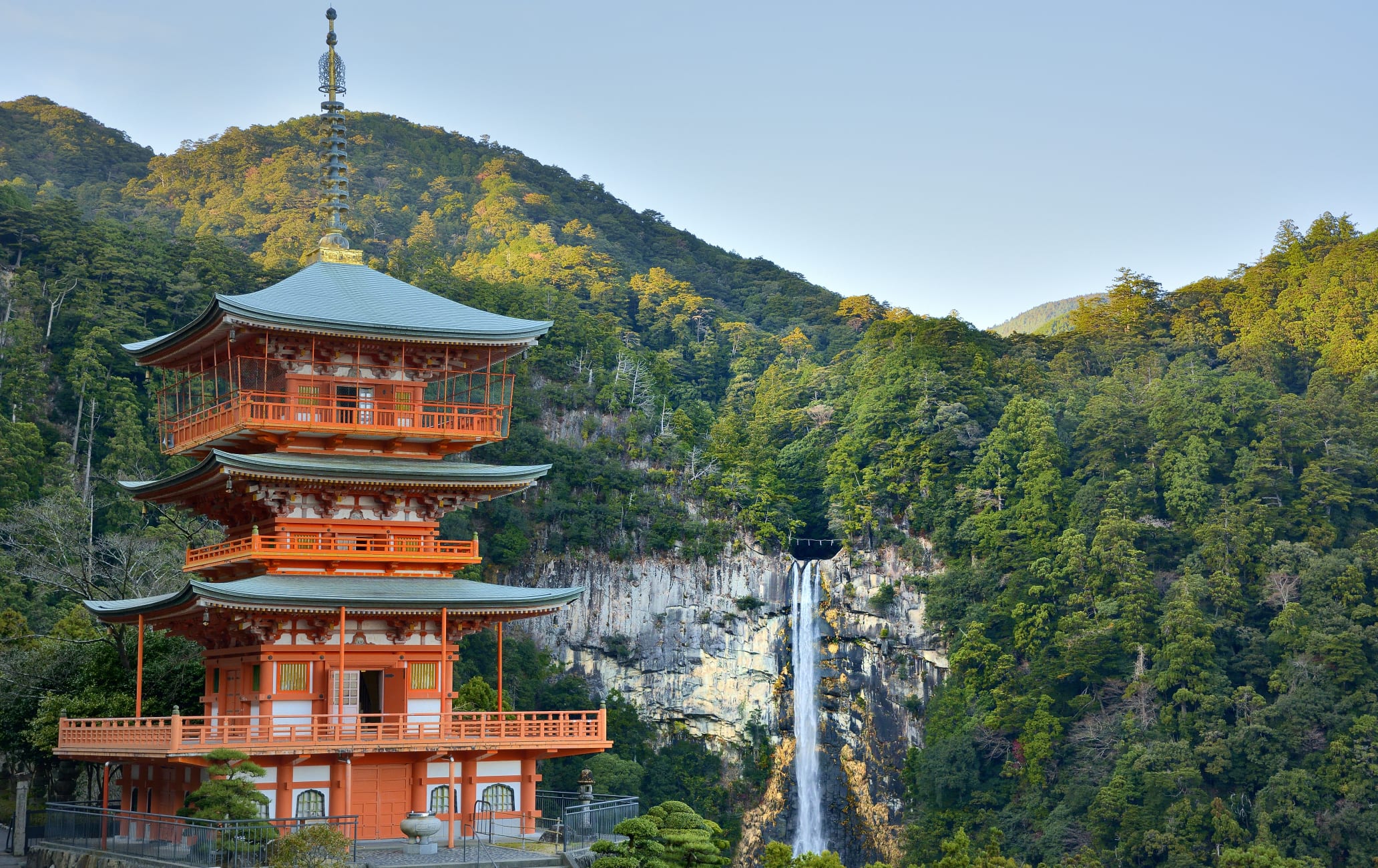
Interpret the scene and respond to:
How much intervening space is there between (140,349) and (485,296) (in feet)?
122

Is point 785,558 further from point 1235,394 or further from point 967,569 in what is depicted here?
point 1235,394

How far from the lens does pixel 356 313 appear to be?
101 ft

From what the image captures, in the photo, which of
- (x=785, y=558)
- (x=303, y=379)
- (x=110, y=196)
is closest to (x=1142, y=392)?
(x=785, y=558)

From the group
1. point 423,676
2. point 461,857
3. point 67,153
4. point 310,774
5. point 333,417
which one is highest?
point 67,153

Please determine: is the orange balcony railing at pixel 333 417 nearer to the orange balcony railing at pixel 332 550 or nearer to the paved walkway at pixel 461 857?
the orange balcony railing at pixel 332 550

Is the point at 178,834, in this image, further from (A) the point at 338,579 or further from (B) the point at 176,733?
(A) the point at 338,579

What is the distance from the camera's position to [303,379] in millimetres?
30781

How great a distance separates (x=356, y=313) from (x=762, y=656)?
35551 mm

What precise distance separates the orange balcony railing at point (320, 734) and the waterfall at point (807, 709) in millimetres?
31695

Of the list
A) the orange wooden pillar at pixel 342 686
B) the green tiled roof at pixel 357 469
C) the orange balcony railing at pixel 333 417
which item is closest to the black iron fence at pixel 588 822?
the orange wooden pillar at pixel 342 686

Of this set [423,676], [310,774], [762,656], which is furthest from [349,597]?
[762,656]

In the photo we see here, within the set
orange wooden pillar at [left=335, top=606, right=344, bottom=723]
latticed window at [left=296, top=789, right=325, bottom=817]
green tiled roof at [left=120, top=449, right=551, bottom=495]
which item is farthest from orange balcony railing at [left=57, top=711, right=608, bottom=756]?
green tiled roof at [left=120, top=449, right=551, bottom=495]

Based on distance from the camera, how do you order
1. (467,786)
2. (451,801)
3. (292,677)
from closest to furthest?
(451,801) → (292,677) → (467,786)

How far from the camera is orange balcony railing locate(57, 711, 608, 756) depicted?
2745 cm
